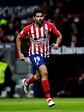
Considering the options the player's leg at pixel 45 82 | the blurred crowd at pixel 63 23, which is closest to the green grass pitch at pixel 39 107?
the player's leg at pixel 45 82

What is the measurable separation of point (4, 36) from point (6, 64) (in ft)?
4.31

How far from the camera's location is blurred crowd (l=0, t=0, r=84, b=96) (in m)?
17.8

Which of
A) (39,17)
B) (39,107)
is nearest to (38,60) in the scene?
(39,17)

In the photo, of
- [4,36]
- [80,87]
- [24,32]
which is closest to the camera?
[24,32]

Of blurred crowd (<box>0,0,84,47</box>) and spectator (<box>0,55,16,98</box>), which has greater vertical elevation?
blurred crowd (<box>0,0,84,47</box>)

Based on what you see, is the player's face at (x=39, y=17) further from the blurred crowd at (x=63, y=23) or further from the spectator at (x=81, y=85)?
the spectator at (x=81, y=85)

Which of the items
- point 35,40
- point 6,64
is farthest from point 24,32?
point 6,64

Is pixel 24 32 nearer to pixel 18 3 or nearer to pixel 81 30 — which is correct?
pixel 81 30

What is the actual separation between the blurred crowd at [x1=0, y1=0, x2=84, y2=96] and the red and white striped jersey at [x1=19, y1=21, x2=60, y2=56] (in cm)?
519

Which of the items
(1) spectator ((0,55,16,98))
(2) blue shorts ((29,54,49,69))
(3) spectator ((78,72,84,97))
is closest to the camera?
(2) blue shorts ((29,54,49,69))

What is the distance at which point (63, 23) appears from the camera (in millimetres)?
18359

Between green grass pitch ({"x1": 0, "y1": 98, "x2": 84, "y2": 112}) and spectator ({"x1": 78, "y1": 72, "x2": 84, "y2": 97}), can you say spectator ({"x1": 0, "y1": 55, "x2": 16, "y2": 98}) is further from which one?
green grass pitch ({"x1": 0, "y1": 98, "x2": 84, "y2": 112})

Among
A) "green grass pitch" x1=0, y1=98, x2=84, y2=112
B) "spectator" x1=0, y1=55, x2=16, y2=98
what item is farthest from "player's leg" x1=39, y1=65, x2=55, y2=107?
"spectator" x1=0, y1=55, x2=16, y2=98

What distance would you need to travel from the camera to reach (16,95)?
1802cm
